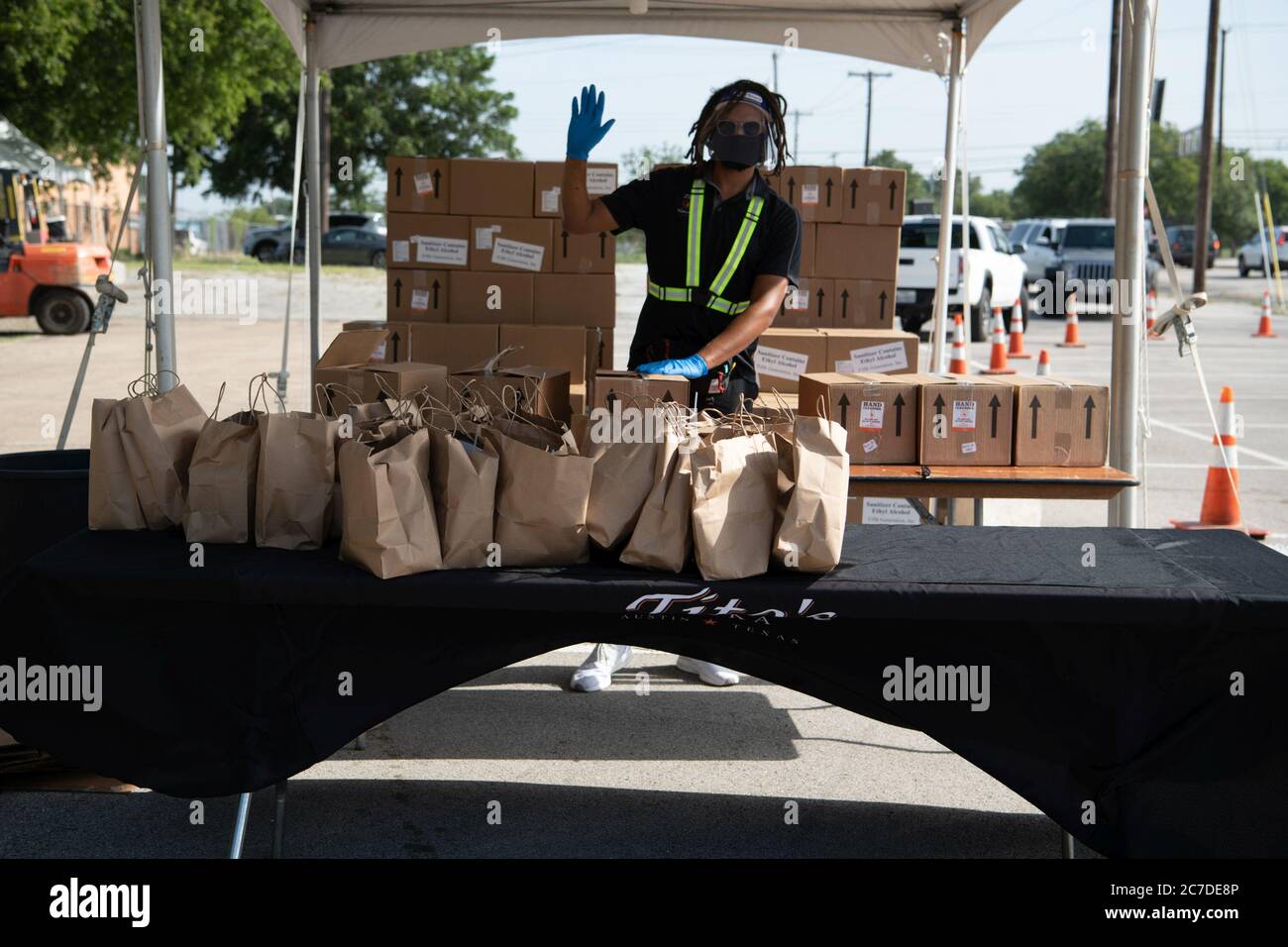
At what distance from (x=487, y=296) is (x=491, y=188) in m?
0.55

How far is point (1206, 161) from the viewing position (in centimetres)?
2956

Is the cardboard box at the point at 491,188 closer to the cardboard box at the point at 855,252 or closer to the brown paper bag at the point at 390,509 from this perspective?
the cardboard box at the point at 855,252

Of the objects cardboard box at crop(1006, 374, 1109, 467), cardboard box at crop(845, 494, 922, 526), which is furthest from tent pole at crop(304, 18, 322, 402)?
cardboard box at crop(1006, 374, 1109, 467)

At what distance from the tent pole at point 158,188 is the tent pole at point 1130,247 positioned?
3571mm

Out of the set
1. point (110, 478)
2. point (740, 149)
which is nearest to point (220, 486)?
point (110, 478)

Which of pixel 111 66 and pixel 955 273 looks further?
pixel 111 66

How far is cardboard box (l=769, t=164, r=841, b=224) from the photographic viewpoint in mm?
6746

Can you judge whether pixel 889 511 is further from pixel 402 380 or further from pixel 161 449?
pixel 161 449

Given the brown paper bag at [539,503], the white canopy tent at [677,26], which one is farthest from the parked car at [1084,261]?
the brown paper bag at [539,503]

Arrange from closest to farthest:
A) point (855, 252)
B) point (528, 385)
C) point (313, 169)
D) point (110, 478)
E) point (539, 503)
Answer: point (539, 503) < point (110, 478) < point (528, 385) < point (855, 252) < point (313, 169)

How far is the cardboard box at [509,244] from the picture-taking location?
22.0 ft

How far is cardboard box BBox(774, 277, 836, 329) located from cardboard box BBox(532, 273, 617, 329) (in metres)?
0.96
